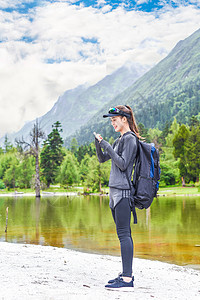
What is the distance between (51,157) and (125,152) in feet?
232

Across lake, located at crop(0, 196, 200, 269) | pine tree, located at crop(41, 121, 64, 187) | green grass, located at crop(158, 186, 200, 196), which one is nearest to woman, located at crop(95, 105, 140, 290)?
lake, located at crop(0, 196, 200, 269)

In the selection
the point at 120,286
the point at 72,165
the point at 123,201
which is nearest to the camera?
the point at 120,286

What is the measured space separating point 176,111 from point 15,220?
16550 centimetres

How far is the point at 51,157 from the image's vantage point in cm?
7556

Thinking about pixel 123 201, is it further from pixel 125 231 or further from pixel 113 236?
pixel 113 236

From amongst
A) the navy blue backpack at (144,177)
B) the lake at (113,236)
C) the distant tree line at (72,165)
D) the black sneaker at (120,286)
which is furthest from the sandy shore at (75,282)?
the distant tree line at (72,165)

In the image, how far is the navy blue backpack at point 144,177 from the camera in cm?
560

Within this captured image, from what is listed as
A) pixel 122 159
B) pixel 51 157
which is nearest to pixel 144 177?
pixel 122 159

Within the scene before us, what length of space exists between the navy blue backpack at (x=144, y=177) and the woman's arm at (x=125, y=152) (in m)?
0.14

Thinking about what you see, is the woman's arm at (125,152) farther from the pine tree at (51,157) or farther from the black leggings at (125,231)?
the pine tree at (51,157)

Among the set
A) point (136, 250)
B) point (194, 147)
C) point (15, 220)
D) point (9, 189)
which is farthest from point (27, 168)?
point (136, 250)

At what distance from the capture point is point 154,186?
5.73 m

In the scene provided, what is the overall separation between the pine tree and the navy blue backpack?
69205 mm

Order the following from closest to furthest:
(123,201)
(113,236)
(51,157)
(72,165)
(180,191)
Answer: (123,201), (113,236), (180,191), (72,165), (51,157)
